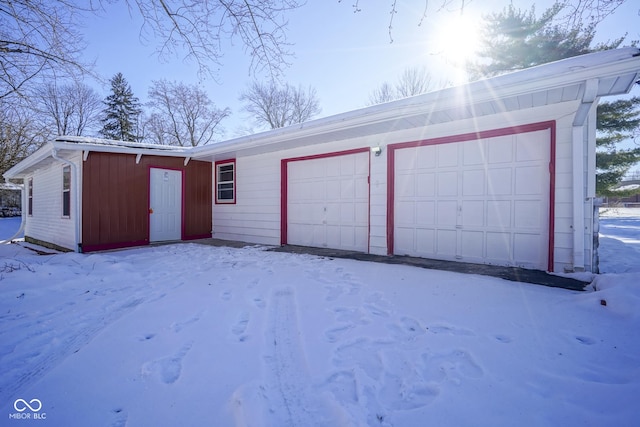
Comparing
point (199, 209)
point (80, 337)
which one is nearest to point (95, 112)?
point (199, 209)

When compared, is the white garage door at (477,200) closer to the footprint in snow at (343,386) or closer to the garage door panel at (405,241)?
the garage door panel at (405,241)

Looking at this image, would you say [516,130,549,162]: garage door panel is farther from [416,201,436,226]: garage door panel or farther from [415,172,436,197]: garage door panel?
[416,201,436,226]: garage door panel

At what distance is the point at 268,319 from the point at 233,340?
0.48 m

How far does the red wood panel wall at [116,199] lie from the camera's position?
7.20m

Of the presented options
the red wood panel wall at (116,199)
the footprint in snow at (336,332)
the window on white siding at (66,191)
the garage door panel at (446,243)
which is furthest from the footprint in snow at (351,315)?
the window on white siding at (66,191)

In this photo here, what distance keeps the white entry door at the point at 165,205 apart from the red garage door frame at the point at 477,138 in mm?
6051

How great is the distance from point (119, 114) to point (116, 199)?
20584 millimetres

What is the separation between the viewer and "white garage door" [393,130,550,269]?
15.3ft

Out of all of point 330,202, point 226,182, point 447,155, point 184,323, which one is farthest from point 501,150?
point 226,182

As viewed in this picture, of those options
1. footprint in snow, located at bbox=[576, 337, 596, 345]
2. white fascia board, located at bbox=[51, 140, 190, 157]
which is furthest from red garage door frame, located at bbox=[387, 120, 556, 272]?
white fascia board, located at bbox=[51, 140, 190, 157]

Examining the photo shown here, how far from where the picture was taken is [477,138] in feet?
16.8

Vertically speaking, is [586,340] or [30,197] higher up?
[30,197]

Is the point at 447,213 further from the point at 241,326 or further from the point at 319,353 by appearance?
the point at 241,326

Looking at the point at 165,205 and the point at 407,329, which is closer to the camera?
the point at 407,329
